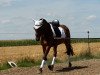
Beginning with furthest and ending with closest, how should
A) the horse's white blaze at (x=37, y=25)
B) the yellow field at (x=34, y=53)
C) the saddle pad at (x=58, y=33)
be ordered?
the yellow field at (x=34, y=53) → the saddle pad at (x=58, y=33) → the horse's white blaze at (x=37, y=25)

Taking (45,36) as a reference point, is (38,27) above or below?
above

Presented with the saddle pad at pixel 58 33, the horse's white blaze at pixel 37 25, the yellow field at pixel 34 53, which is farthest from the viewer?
the yellow field at pixel 34 53

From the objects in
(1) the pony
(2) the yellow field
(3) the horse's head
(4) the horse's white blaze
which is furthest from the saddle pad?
(2) the yellow field

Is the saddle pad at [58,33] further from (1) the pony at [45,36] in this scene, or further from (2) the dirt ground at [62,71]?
(2) the dirt ground at [62,71]

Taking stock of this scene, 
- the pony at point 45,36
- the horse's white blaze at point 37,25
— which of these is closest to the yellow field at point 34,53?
the pony at point 45,36

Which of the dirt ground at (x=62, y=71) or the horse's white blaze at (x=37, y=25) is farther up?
the horse's white blaze at (x=37, y=25)

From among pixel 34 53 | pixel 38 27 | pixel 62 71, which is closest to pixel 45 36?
pixel 38 27

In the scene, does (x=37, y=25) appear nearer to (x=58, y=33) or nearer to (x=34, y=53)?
(x=58, y=33)

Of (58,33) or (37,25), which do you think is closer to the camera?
(37,25)

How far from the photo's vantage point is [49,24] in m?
15.9

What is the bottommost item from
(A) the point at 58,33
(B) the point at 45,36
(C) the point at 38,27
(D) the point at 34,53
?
(D) the point at 34,53

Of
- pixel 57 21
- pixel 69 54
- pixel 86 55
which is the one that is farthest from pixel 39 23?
pixel 86 55

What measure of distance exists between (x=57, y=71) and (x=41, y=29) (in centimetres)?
183

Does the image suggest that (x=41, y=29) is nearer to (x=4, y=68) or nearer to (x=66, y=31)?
(x=66, y=31)
